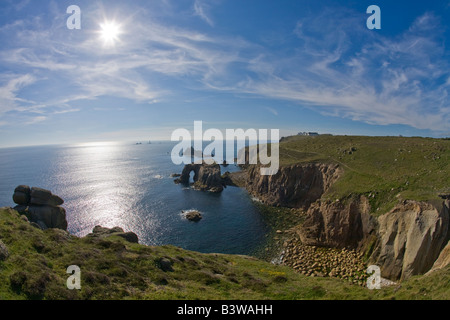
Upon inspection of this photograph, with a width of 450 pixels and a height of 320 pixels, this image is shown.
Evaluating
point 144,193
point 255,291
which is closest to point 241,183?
point 144,193

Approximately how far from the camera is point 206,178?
11412 centimetres

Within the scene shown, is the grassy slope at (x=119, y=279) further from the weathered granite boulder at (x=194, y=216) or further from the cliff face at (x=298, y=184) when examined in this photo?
the cliff face at (x=298, y=184)

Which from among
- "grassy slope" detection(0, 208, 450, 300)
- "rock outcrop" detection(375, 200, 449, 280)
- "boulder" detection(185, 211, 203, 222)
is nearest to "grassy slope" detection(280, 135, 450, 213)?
"rock outcrop" detection(375, 200, 449, 280)

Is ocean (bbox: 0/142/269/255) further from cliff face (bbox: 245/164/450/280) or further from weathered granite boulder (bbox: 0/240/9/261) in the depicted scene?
weathered granite boulder (bbox: 0/240/9/261)

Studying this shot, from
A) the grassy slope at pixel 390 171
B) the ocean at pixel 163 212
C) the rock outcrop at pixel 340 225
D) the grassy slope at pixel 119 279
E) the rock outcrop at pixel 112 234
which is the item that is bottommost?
the ocean at pixel 163 212

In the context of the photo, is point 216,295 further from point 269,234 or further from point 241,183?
point 241,183

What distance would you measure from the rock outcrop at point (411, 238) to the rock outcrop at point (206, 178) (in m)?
74.2

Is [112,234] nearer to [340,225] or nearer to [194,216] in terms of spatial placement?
[194,216]

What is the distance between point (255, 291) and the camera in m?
20.4

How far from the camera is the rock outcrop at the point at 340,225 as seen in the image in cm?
4616

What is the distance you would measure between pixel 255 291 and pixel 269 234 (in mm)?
39892

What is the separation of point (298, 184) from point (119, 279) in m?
71.3

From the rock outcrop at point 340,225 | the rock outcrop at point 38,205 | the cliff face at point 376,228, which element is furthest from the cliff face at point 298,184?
the rock outcrop at point 38,205

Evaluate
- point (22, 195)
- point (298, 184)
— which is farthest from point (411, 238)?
point (22, 195)
